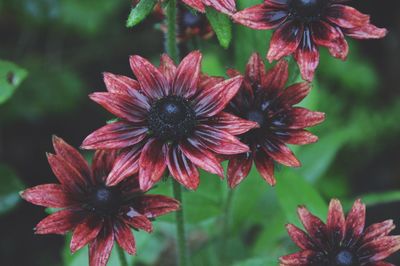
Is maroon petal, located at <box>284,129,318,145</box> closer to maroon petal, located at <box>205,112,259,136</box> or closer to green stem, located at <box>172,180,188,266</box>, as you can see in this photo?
maroon petal, located at <box>205,112,259,136</box>

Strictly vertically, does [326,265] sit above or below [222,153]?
below

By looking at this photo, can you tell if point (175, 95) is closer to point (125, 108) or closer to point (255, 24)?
point (125, 108)

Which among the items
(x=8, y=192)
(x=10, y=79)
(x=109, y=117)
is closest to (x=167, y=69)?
(x=10, y=79)

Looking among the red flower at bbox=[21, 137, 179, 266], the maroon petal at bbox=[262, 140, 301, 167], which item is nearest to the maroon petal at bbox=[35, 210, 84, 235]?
the red flower at bbox=[21, 137, 179, 266]

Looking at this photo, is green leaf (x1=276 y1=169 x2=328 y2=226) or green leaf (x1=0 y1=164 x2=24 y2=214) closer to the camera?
green leaf (x1=276 y1=169 x2=328 y2=226)

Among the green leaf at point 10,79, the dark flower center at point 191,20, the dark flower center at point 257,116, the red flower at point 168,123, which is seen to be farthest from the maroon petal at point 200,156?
the green leaf at point 10,79

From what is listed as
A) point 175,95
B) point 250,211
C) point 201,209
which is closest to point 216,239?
point 250,211
